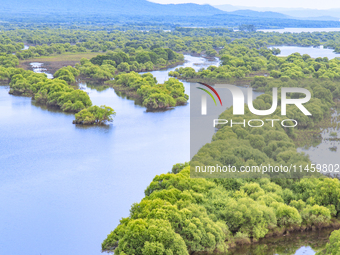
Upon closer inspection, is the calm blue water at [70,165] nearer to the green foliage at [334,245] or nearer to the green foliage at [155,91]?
the green foliage at [155,91]

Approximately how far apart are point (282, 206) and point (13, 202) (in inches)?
808

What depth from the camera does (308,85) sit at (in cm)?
6462

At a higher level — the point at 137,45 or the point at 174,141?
the point at 137,45

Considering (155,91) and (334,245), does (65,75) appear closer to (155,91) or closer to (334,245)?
(155,91)

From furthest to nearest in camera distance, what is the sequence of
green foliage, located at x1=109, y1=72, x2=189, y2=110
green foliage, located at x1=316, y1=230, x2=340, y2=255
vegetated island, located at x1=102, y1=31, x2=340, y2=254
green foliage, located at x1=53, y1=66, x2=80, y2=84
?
green foliage, located at x1=53, y1=66, x2=80, y2=84 < green foliage, located at x1=109, y1=72, x2=189, y2=110 < vegetated island, located at x1=102, y1=31, x2=340, y2=254 < green foliage, located at x1=316, y1=230, x2=340, y2=255

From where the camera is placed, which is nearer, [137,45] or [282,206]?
[282,206]

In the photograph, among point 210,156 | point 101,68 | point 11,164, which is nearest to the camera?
point 210,156

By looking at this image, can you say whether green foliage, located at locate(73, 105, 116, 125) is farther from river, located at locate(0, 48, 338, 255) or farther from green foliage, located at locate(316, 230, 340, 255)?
green foliage, located at locate(316, 230, 340, 255)

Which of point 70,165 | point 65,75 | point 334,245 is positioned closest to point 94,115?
point 70,165

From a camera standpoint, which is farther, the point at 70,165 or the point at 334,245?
the point at 70,165

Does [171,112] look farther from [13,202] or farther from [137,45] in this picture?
[137,45]

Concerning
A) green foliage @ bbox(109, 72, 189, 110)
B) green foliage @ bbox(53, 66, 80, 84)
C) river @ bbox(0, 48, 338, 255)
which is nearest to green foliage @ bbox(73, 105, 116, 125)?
river @ bbox(0, 48, 338, 255)

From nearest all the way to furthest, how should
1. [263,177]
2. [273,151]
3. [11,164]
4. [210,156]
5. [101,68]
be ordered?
[263,177] → [210,156] → [273,151] → [11,164] → [101,68]

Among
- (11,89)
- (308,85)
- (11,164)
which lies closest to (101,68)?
(11,89)
